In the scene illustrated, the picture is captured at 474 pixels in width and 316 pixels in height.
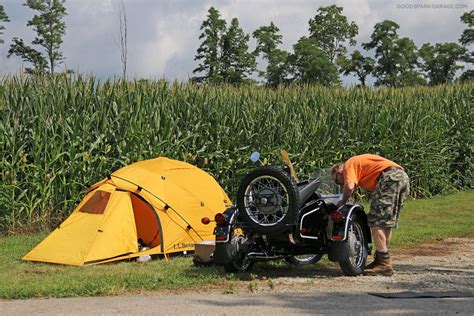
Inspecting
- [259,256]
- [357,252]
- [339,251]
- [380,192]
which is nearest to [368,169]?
[380,192]

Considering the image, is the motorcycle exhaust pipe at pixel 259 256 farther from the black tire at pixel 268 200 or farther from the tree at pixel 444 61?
the tree at pixel 444 61

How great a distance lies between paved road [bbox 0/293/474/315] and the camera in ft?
21.6

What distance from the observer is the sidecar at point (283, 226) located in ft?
26.2

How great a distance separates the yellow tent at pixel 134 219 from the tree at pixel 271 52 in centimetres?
3236

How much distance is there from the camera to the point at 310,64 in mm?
42844

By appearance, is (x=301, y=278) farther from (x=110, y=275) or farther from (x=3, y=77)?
(x=3, y=77)

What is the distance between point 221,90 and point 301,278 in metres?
8.23

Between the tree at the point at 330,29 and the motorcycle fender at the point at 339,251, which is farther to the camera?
the tree at the point at 330,29

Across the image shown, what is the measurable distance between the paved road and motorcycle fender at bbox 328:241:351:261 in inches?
32.8

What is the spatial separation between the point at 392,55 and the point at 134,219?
133 ft

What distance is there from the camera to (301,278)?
8.40 metres

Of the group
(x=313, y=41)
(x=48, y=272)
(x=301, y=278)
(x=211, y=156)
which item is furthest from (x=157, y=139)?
(x=313, y=41)

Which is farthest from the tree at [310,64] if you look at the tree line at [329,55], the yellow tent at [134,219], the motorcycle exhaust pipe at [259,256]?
the motorcycle exhaust pipe at [259,256]

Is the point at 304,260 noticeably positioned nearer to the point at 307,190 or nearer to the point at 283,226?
the point at 307,190
